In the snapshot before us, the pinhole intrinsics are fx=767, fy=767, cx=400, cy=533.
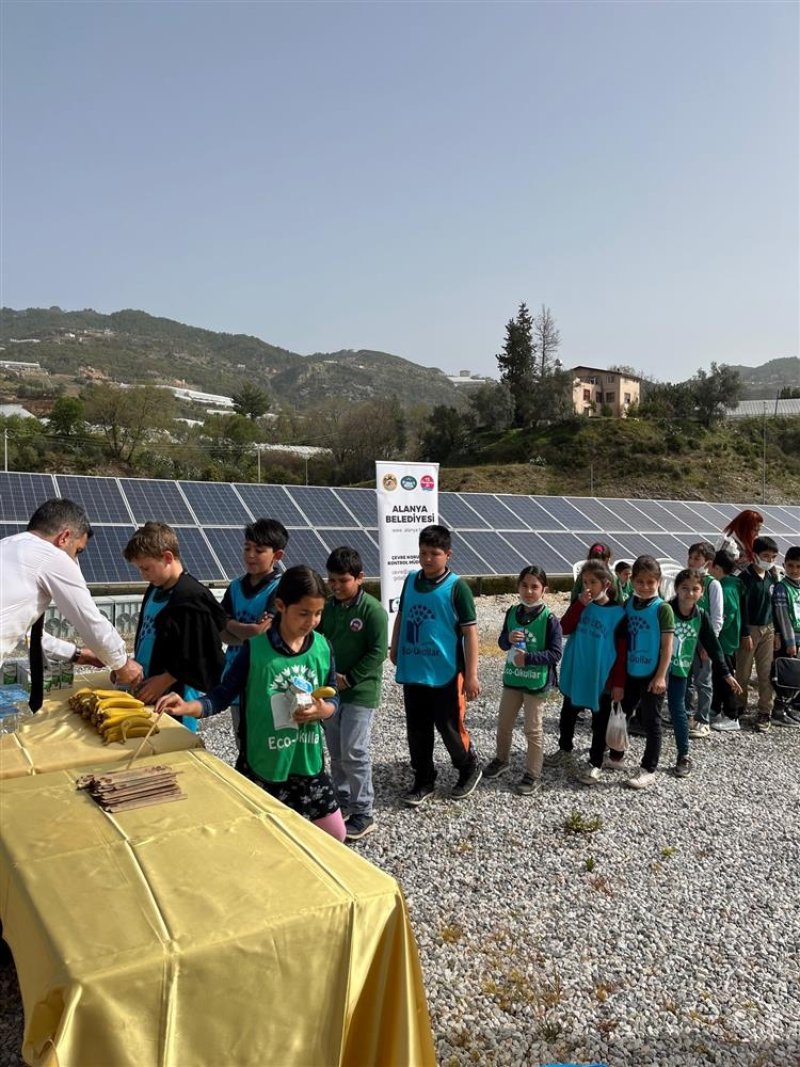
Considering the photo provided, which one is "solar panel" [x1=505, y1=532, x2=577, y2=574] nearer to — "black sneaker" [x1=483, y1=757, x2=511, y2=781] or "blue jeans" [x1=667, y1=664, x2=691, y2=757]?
"blue jeans" [x1=667, y1=664, x2=691, y2=757]

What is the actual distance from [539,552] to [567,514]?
3.41 metres

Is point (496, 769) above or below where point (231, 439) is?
below

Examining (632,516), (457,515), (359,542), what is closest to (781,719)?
(359,542)

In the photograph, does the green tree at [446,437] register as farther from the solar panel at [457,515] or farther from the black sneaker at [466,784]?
the black sneaker at [466,784]

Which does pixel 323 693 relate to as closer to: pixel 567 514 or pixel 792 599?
pixel 792 599

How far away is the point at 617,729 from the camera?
647 cm

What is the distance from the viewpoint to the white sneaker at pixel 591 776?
6523 mm

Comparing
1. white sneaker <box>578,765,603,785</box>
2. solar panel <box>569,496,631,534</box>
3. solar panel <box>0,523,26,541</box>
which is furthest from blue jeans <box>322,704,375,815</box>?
solar panel <box>569,496,631,534</box>

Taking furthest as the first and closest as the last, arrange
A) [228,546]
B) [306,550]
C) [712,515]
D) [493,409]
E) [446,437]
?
[493,409] < [446,437] < [712,515] < [306,550] < [228,546]

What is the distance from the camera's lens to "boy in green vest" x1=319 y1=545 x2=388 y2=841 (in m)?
5.07

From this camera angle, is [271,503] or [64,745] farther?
[271,503]

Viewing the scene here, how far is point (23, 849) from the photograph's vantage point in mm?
2562

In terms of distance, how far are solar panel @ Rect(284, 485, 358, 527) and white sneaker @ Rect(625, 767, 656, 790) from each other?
1018cm

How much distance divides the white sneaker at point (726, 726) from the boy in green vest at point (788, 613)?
665 mm
